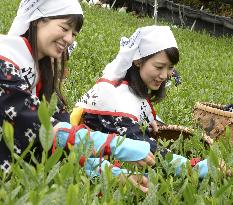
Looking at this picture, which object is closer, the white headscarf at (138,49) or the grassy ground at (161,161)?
the grassy ground at (161,161)

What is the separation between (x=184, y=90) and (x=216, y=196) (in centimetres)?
540

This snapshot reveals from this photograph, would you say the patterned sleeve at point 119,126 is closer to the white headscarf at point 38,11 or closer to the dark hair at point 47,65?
the dark hair at point 47,65

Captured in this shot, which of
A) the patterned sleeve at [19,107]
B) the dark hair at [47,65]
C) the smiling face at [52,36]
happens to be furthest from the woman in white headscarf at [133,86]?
the patterned sleeve at [19,107]

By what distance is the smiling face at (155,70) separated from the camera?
3.97 meters

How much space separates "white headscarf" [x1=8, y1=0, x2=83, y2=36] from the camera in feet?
10.0

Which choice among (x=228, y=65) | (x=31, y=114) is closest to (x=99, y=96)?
(x=31, y=114)

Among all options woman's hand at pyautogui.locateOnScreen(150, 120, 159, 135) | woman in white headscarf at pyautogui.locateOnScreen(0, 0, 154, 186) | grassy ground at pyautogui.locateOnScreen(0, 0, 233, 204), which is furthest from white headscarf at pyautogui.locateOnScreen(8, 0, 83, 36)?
woman's hand at pyautogui.locateOnScreen(150, 120, 159, 135)

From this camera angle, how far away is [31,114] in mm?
2402

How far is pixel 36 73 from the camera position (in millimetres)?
2938

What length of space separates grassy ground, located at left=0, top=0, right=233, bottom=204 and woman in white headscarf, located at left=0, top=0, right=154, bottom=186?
0.59ft

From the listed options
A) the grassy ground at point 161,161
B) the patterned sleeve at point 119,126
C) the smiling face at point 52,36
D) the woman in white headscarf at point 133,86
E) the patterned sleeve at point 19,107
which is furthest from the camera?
the woman in white headscarf at point 133,86

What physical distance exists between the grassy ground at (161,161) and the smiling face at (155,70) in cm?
89

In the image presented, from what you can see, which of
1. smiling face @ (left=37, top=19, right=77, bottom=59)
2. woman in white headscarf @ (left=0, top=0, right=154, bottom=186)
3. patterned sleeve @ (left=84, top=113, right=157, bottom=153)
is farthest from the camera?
patterned sleeve @ (left=84, top=113, right=157, bottom=153)

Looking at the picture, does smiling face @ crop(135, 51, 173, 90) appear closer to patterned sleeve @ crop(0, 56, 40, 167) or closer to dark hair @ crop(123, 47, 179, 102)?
dark hair @ crop(123, 47, 179, 102)
